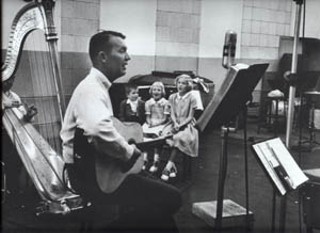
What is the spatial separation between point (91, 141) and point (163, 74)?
291 centimetres

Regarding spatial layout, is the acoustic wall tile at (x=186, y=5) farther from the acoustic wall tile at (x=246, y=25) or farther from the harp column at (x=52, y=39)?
the harp column at (x=52, y=39)

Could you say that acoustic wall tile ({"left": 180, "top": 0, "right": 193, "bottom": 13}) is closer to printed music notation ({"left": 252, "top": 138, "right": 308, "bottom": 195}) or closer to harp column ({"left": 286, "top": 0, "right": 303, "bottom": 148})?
harp column ({"left": 286, "top": 0, "right": 303, "bottom": 148})

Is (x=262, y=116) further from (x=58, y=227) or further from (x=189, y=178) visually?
(x=58, y=227)

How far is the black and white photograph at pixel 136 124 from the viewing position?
2225mm

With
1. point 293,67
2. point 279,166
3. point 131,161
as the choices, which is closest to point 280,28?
point 293,67

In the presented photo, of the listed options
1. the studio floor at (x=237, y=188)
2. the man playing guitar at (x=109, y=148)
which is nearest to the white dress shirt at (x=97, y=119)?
the man playing guitar at (x=109, y=148)

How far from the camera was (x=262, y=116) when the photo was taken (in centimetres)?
716

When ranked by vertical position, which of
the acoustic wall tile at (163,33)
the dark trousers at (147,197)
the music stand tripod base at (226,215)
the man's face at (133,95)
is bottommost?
the music stand tripod base at (226,215)

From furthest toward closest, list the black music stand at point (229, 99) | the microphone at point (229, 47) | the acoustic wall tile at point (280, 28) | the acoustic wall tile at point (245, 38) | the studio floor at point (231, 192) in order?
the acoustic wall tile at point (280, 28), the acoustic wall tile at point (245, 38), the studio floor at point (231, 192), the microphone at point (229, 47), the black music stand at point (229, 99)

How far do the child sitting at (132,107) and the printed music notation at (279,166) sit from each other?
1897mm

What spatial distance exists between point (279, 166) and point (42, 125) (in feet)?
5.72

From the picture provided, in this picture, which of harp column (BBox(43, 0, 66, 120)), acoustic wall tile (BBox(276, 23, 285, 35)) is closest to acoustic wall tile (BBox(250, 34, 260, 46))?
acoustic wall tile (BBox(276, 23, 285, 35))

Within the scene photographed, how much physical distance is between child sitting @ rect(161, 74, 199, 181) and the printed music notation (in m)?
1.72

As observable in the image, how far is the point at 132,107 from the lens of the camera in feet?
14.0
